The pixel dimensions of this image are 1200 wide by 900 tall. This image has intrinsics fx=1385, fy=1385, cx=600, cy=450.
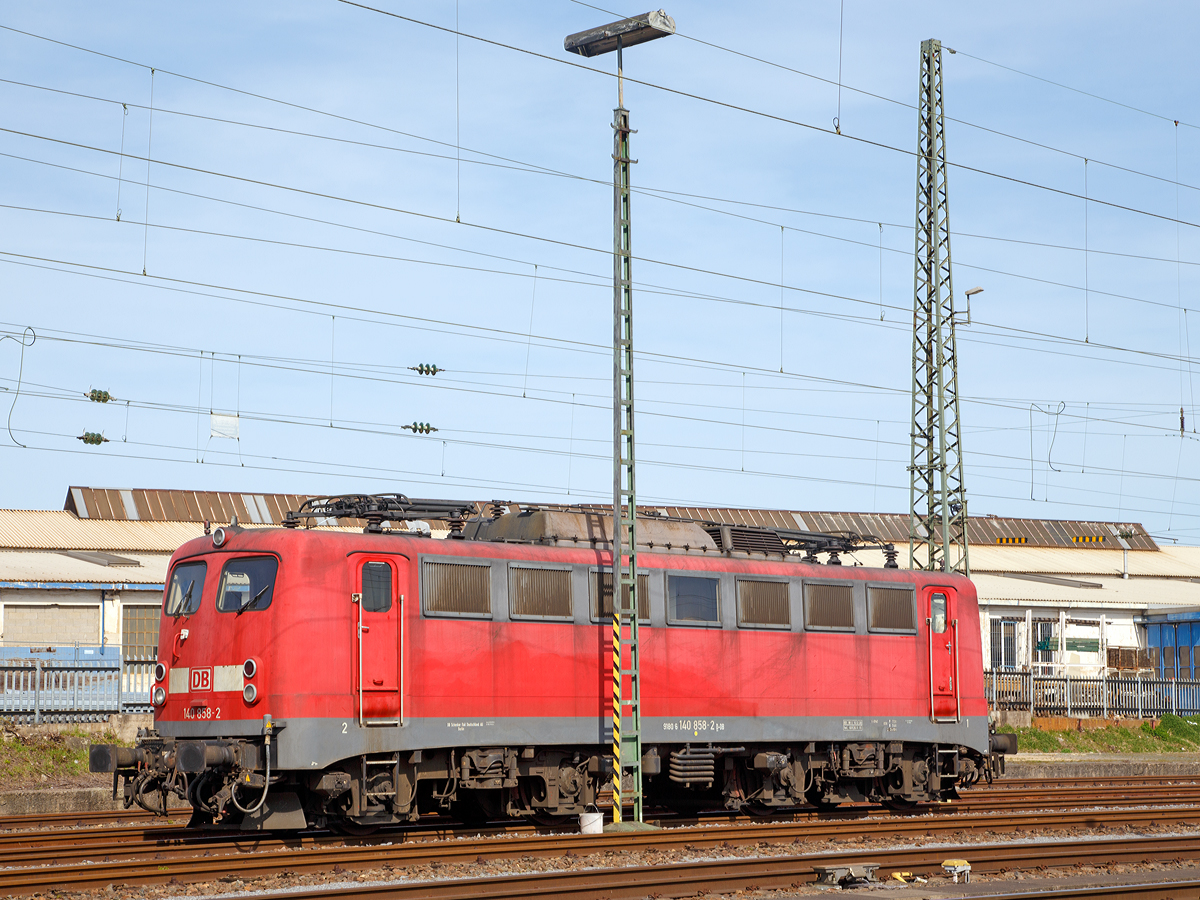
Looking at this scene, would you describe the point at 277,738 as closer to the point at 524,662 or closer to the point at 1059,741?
the point at 524,662

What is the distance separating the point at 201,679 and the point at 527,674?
4.53m

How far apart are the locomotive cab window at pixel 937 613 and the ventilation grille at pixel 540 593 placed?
7788 mm

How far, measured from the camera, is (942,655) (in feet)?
81.4

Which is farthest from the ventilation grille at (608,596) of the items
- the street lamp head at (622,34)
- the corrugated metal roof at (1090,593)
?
the corrugated metal roof at (1090,593)

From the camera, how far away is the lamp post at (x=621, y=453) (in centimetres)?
2009

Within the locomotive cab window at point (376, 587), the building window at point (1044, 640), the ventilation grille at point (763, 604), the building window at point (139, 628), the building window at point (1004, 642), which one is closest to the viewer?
the locomotive cab window at point (376, 587)

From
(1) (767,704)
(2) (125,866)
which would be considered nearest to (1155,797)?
(1) (767,704)

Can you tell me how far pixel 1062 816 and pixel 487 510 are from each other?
1027cm

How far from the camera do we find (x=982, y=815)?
22312 millimetres

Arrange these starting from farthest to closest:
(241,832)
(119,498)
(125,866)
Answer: (119,498) → (241,832) → (125,866)

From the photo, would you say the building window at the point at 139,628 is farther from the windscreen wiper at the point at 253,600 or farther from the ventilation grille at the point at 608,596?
the windscreen wiper at the point at 253,600

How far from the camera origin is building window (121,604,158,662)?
40.9 metres

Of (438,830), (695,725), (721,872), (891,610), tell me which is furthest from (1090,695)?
(721,872)

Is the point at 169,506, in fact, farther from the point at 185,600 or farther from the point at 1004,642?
the point at 185,600
